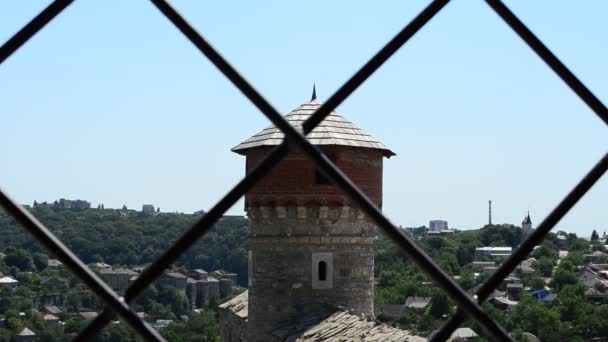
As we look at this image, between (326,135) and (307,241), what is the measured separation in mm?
1448

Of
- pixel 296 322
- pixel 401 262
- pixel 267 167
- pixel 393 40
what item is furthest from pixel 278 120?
pixel 401 262

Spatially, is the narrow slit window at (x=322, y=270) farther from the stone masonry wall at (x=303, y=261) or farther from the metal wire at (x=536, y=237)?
the metal wire at (x=536, y=237)

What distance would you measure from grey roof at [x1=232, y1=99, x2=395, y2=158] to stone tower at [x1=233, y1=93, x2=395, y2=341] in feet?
0.06

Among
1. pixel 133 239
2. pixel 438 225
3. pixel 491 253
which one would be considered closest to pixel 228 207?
pixel 491 253

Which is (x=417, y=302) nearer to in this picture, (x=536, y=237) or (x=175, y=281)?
(x=175, y=281)

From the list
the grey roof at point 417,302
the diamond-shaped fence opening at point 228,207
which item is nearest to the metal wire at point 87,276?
the diamond-shaped fence opening at point 228,207

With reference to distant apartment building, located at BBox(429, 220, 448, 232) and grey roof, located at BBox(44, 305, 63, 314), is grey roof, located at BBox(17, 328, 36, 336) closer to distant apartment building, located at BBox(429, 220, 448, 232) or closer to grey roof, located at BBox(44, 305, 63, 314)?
grey roof, located at BBox(44, 305, 63, 314)

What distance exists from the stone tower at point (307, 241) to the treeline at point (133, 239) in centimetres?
9574

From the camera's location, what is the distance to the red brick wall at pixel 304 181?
47.0 ft

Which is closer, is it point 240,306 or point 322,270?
point 322,270

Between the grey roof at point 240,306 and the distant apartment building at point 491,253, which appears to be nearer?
the grey roof at point 240,306

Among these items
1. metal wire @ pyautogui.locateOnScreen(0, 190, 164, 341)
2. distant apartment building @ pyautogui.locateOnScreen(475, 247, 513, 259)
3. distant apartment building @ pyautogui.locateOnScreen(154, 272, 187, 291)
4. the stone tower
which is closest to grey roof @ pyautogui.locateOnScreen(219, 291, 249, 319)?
the stone tower

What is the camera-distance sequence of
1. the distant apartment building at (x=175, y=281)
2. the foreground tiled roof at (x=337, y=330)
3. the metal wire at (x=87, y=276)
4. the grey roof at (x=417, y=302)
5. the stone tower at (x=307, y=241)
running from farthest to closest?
the distant apartment building at (x=175, y=281) → the grey roof at (x=417, y=302) → the stone tower at (x=307, y=241) → the foreground tiled roof at (x=337, y=330) → the metal wire at (x=87, y=276)

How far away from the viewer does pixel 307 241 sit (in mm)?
14266
